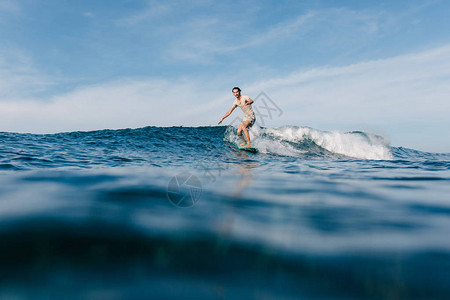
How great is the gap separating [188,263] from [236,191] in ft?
6.04

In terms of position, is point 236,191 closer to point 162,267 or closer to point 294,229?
point 294,229

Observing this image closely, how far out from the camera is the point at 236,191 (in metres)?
3.20

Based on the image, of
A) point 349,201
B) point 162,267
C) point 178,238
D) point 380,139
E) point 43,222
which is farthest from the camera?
point 380,139

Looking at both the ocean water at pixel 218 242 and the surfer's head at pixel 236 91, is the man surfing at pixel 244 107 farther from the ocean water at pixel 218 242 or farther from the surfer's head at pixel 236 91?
the ocean water at pixel 218 242

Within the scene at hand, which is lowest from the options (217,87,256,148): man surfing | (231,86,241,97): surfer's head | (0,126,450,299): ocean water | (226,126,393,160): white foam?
(0,126,450,299): ocean water

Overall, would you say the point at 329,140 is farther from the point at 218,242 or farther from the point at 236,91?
the point at 218,242

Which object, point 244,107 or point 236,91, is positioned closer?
point 236,91

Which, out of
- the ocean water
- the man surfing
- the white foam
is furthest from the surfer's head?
the ocean water

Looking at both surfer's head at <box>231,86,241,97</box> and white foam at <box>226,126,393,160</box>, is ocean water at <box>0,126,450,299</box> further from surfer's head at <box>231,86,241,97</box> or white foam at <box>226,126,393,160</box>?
white foam at <box>226,126,393,160</box>

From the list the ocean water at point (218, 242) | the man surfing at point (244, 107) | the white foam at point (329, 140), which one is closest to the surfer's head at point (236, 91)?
the man surfing at point (244, 107)

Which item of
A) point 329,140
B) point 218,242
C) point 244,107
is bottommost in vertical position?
point 218,242

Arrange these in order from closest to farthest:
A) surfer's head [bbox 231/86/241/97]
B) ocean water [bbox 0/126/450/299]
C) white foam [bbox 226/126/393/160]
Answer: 1. ocean water [bbox 0/126/450/299]
2. surfer's head [bbox 231/86/241/97]
3. white foam [bbox 226/126/393/160]

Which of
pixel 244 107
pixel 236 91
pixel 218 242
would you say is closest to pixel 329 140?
pixel 244 107

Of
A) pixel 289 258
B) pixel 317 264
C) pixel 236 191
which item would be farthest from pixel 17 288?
pixel 236 191
